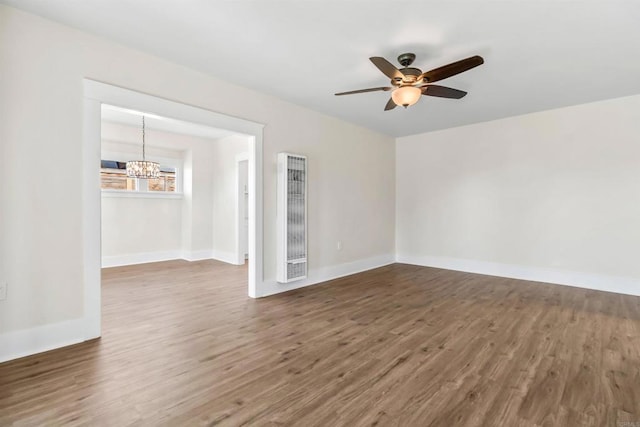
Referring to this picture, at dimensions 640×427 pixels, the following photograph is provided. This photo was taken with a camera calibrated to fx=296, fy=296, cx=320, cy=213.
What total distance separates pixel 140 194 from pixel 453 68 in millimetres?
5896

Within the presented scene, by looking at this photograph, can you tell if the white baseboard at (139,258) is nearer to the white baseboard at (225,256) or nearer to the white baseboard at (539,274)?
the white baseboard at (225,256)

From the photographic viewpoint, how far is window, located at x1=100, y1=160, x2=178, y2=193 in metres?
5.67

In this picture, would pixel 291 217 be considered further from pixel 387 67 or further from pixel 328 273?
pixel 387 67

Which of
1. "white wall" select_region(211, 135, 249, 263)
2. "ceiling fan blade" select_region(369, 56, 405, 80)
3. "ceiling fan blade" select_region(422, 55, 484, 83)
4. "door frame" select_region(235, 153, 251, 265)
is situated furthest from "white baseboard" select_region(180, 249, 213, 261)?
"ceiling fan blade" select_region(422, 55, 484, 83)

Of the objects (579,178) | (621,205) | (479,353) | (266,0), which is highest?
(266,0)

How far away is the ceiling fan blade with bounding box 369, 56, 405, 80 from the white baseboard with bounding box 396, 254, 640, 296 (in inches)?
153

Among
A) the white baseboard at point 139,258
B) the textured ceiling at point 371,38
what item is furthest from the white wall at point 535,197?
the white baseboard at point 139,258

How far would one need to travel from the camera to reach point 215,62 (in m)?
2.99

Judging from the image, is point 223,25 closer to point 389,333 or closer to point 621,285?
point 389,333

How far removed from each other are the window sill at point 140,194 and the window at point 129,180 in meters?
0.12

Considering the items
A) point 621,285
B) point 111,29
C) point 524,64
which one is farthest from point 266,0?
point 621,285

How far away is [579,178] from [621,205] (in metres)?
0.58

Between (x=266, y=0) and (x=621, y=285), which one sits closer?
(x=266, y=0)

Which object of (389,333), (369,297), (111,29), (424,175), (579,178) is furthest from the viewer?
(424,175)
